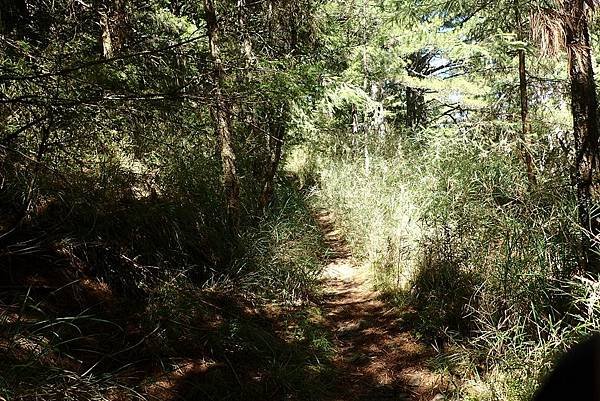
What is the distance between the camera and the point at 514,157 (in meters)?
6.68

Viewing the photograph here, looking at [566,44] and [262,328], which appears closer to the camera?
[566,44]

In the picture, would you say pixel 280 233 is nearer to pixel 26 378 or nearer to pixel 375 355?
pixel 375 355

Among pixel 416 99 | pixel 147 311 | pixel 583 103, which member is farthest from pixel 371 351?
pixel 416 99

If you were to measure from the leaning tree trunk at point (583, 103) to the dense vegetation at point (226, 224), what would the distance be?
0.06 ft

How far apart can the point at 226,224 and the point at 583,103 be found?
4429 millimetres

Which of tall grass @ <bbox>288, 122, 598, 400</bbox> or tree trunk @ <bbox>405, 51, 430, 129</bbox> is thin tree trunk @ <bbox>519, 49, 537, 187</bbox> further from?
tree trunk @ <bbox>405, 51, 430, 129</bbox>

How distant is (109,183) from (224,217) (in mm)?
1817

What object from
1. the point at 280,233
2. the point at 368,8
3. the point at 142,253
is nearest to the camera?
the point at 142,253

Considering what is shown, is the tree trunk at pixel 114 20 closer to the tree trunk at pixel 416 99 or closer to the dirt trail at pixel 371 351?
the dirt trail at pixel 371 351

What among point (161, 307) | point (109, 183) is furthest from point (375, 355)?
point (109, 183)

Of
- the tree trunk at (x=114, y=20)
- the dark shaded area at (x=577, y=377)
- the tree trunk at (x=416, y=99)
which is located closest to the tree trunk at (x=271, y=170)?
the tree trunk at (x=114, y=20)

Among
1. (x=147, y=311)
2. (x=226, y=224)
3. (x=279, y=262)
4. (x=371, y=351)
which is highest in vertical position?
(x=226, y=224)

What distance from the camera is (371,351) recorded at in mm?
5180

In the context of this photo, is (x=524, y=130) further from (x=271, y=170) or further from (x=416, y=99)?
(x=416, y=99)
